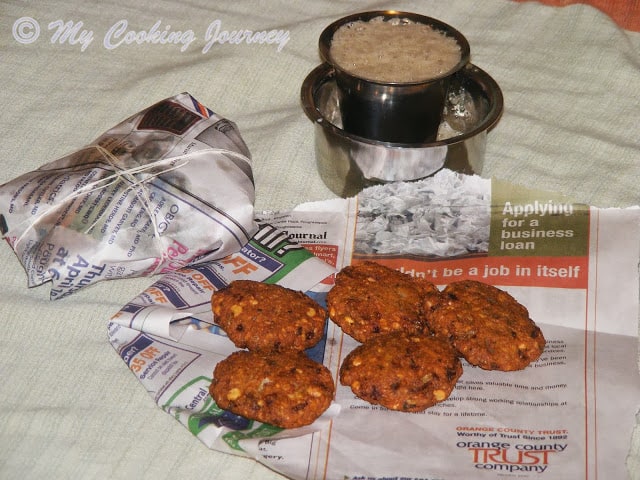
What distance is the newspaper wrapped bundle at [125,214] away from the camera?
4.04 ft

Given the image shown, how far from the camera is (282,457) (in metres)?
1.00

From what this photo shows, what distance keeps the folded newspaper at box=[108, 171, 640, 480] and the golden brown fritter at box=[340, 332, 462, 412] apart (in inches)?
0.8

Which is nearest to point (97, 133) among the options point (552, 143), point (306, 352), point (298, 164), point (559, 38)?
point (298, 164)

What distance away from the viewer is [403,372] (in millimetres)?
1062

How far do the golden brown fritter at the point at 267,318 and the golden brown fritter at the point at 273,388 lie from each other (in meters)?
0.04

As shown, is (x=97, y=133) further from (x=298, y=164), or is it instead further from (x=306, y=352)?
(x=306, y=352)

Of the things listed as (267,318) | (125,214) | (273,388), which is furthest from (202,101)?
(273,388)

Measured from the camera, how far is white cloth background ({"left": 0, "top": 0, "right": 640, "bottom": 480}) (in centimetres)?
106

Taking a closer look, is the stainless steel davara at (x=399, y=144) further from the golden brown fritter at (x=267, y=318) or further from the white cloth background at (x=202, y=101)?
the golden brown fritter at (x=267, y=318)

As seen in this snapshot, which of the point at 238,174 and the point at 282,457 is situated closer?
the point at 282,457

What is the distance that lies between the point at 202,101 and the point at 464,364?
84 centimetres

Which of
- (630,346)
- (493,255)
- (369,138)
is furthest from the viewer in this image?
(369,138)

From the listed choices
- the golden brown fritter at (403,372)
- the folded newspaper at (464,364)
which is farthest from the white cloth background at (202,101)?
the golden brown fritter at (403,372)

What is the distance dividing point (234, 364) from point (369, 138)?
1.62ft
